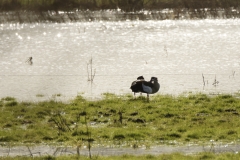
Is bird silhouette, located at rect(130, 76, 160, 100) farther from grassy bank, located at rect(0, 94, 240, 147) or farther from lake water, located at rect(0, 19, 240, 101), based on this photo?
lake water, located at rect(0, 19, 240, 101)

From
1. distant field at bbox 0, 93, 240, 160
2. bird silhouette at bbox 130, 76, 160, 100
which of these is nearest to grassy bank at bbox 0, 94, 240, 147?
distant field at bbox 0, 93, 240, 160

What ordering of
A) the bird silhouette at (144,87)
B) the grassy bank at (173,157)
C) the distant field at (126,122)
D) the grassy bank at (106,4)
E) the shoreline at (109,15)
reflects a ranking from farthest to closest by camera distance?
the grassy bank at (106,4), the shoreline at (109,15), the bird silhouette at (144,87), the distant field at (126,122), the grassy bank at (173,157)

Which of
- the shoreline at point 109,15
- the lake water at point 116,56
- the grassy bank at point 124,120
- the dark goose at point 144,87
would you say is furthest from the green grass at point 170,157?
the shoreline at point 109,15

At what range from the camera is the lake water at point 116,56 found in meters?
25.8

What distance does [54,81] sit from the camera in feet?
91.6

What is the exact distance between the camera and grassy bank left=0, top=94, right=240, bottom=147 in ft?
52.7

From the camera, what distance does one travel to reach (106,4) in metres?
57.2

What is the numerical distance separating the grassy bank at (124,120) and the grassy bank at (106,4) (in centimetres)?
3452

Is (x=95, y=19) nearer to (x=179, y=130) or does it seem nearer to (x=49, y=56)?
(x=49, y=56)

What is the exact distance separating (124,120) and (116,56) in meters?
17.8

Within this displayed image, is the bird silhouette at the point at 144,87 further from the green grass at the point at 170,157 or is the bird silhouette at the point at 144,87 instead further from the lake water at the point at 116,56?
the green grass at the point at 170,157

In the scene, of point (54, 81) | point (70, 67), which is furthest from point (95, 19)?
point (54, 81)

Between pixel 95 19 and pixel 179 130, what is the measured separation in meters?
38.1

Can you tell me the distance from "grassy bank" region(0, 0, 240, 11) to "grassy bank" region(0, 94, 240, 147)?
34.5 m
